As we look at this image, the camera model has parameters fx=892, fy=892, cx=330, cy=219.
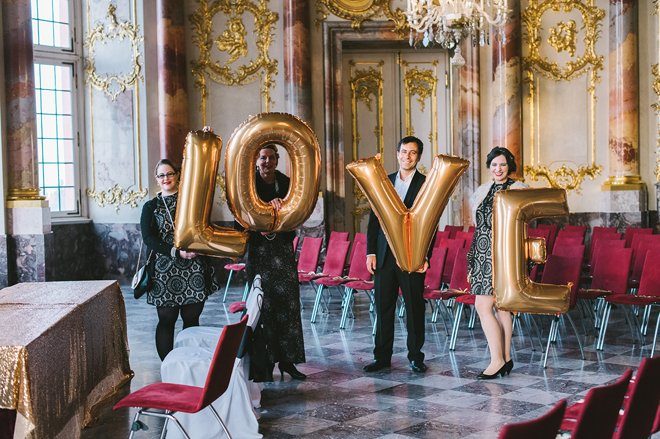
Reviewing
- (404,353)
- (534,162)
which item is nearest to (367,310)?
(404,353)

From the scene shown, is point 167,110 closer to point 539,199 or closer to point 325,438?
point 325,438

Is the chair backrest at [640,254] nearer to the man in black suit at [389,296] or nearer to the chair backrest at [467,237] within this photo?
the chair backrest at [467,237]

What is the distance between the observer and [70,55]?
44.0ft

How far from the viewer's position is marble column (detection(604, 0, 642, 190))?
1334cm

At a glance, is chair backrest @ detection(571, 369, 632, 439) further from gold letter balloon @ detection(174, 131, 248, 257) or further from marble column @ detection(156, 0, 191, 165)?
marble column @ detection(156, 0, 191, 165)

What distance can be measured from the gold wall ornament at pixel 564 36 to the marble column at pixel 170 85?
5703mm

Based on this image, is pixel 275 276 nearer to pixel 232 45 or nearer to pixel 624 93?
pixel 232 45

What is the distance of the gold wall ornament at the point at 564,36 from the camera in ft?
45.1

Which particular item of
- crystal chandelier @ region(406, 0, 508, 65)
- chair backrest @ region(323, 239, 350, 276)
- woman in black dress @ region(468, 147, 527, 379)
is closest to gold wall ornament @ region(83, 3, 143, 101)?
crystal chandelier @ region(406, 0, 508, 65)

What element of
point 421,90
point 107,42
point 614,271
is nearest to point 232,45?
point 107,42

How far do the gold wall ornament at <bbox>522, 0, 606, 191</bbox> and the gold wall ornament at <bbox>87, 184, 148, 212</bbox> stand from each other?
594 cm

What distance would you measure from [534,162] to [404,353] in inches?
281

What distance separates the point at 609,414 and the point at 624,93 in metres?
11.3

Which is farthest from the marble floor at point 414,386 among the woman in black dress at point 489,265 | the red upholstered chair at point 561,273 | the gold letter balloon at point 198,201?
the gold letter balloon at point 198,201
